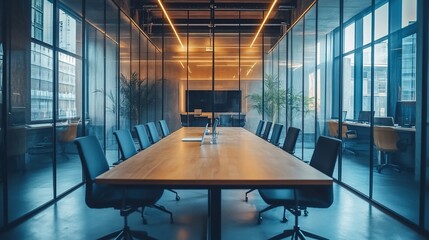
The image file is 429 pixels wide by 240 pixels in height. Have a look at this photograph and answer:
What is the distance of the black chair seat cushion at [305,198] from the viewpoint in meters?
2.46

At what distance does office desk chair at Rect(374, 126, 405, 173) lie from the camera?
5.30 meters

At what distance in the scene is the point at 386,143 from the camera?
5594 mm

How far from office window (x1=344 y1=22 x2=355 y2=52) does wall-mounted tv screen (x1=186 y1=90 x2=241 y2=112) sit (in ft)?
12.6

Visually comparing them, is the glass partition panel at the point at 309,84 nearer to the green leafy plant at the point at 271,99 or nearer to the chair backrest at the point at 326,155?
the green leafy plant at the point at 271,99

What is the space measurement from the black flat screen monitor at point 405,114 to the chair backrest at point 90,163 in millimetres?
4251

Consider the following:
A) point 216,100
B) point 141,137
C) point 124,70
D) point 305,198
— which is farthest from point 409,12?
point 216,100

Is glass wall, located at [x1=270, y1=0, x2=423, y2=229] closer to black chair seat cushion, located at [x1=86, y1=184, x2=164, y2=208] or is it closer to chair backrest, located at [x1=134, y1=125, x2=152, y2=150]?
black chair seat cushion, located at [x1=86, y1=184, x2=164, y2=208]

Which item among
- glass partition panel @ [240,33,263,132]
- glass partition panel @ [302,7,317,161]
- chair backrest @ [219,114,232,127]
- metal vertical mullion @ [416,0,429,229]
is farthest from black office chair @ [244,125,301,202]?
glass partition panel @ [240,33,263,132]

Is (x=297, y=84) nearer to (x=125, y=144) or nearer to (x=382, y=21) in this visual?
(x=382, y=21)

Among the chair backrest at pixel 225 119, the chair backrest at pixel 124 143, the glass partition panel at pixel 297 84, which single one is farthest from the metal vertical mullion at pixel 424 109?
the chair backrest at pixel 225 119

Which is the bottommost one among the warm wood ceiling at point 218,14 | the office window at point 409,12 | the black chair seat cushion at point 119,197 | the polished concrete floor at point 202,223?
the polished concrete floor at point 202,223

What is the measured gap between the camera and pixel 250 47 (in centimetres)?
940

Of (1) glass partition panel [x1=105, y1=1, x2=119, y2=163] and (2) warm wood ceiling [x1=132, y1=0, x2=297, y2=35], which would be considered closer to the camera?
(1) glass partition panel [x1=105, y1=1, x2=119, y2=163]

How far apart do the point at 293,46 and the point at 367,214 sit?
533 centimetres
